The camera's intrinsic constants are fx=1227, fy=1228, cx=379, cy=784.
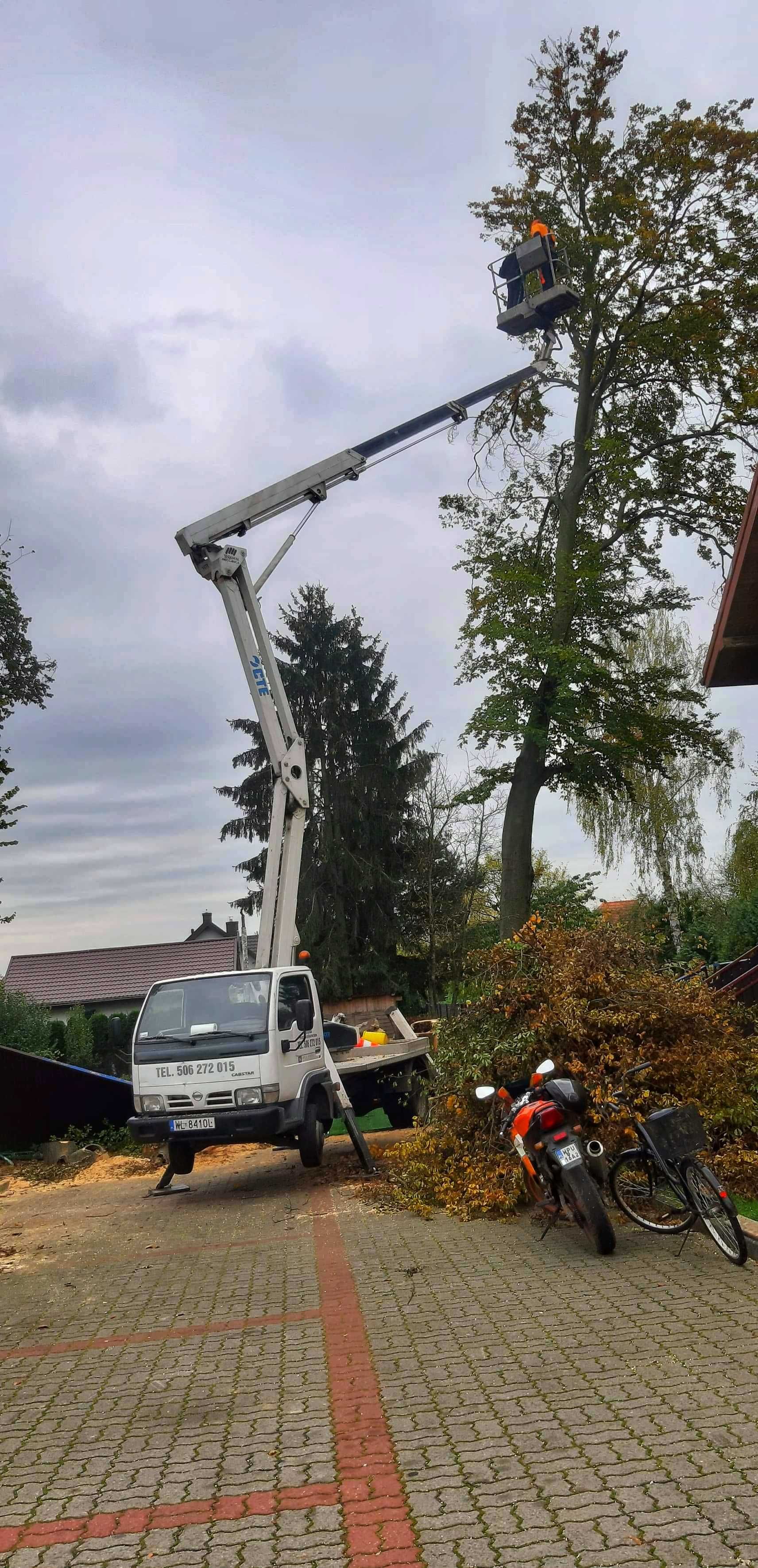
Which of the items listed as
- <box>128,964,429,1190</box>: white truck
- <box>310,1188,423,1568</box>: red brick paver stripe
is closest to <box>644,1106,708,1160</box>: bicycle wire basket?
<box>310,1188,423,1568</box>: red brick paver stripe

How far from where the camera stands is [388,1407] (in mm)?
5156

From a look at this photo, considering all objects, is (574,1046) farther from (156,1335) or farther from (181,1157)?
(181,1157)

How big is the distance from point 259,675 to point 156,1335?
25.7ft

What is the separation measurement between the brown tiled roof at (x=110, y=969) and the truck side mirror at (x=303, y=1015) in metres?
31.8

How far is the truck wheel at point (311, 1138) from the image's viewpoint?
37.7 ft

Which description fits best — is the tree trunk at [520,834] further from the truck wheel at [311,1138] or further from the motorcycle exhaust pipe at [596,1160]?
the motorcycle exhaust pipe at [596,1160]

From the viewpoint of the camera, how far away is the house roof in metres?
11.0

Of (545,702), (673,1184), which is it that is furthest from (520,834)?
(673,1184)

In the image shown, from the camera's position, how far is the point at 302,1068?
11.6 m

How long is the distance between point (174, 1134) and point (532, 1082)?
4.03 metres

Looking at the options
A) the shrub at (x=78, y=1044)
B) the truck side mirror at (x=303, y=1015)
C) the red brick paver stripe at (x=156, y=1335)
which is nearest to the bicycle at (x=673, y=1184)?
the red brick paver stripe at (x=156, y=1335)

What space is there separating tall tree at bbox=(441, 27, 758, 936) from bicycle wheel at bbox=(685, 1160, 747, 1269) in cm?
1318

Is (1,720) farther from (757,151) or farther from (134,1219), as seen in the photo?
(757,151)

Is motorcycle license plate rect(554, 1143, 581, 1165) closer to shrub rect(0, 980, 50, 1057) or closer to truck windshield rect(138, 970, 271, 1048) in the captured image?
truck windshield rect(138, 970, 271, 1048)
